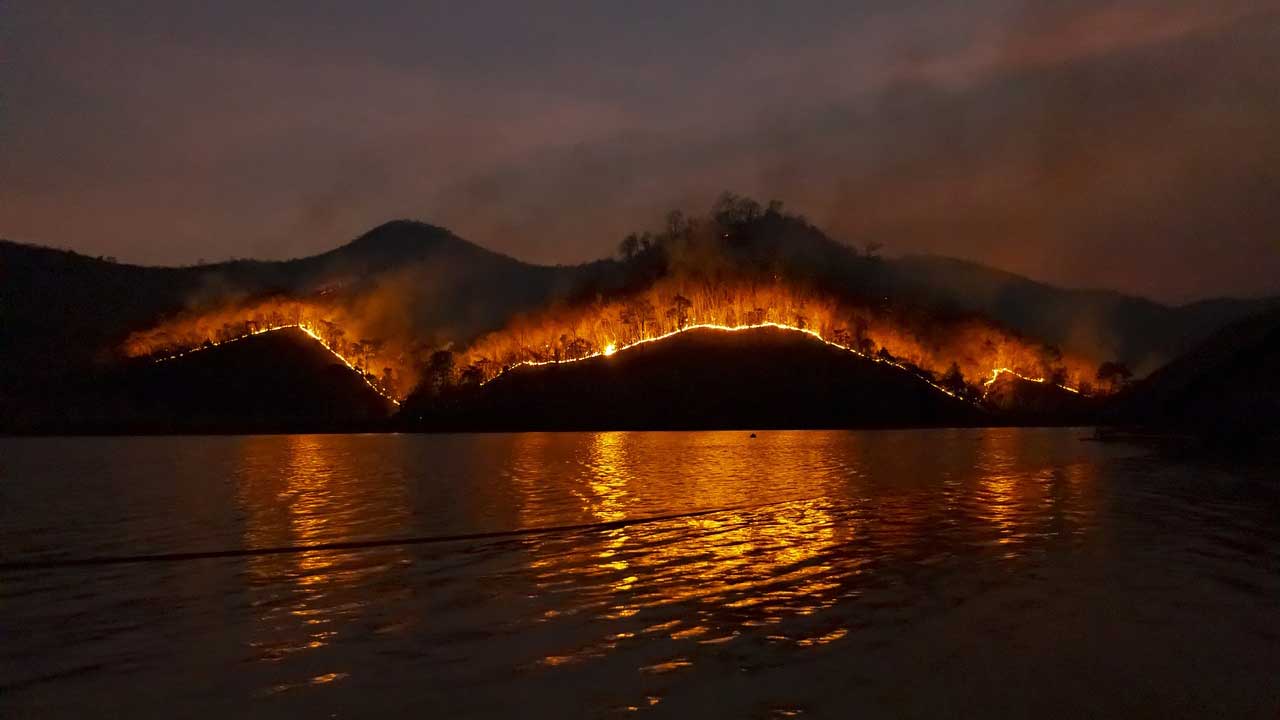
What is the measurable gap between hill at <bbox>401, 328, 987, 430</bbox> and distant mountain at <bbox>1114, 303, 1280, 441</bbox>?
51.7 m

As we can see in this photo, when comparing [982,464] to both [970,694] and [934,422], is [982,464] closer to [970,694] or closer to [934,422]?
[970,694]

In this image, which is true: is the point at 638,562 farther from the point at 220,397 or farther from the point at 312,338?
the point at 312,338

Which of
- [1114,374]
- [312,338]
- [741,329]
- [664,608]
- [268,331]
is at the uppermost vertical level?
[268,331]

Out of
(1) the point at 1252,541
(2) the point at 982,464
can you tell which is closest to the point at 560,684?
(1) the point at 1252,541

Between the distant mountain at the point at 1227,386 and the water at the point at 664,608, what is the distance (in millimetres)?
22813

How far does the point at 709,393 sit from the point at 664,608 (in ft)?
349

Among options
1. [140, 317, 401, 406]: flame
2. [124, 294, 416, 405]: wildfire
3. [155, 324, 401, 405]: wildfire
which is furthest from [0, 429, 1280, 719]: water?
[124, 294, 416, 405]: wildfire

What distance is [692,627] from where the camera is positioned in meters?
11.7

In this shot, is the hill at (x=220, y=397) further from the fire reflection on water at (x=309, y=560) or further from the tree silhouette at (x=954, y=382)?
the fire reflection on water at (x=309, y=560)

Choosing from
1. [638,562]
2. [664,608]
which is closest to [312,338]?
[638,562]

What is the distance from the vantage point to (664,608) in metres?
12.7

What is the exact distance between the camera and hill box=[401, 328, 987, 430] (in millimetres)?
114812

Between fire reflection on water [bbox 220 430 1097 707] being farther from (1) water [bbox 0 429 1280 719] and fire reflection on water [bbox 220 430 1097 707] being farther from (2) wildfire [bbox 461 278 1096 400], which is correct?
(2) wildfire [bbox 461 278 1096 400]

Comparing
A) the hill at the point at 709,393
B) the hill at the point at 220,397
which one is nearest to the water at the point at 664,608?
the hill at the point at 709,393
